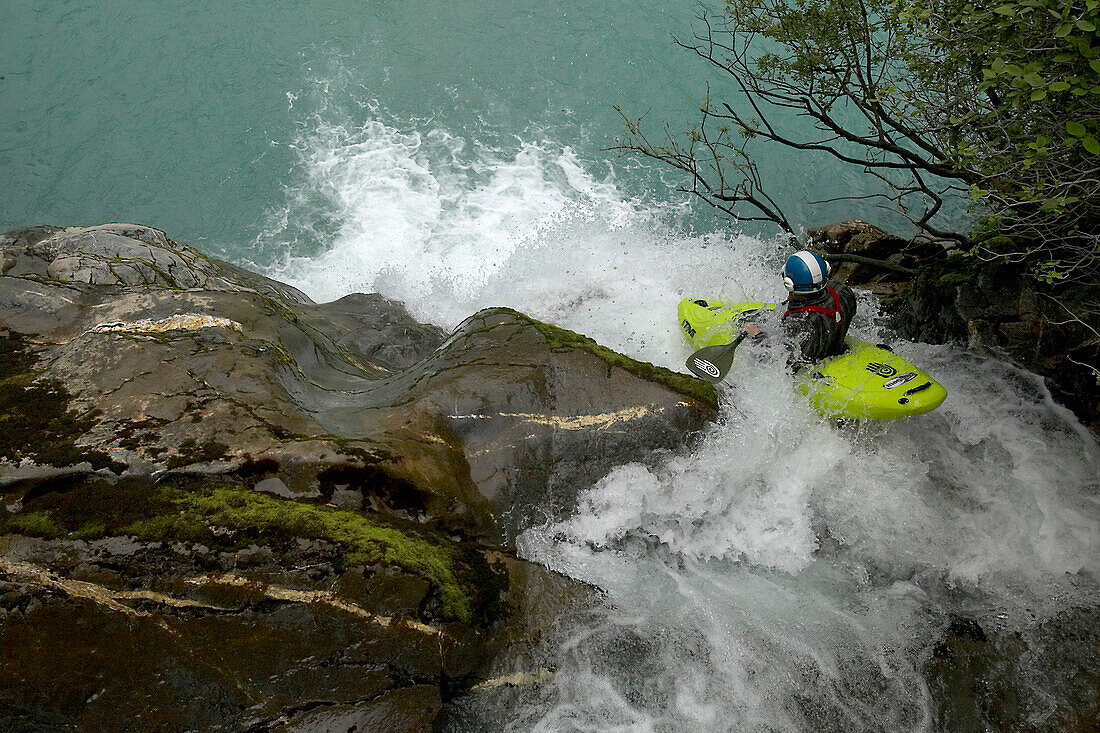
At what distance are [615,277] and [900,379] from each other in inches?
160

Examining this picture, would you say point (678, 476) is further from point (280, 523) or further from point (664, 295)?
point (664, 295)

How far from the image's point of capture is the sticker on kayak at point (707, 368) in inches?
239

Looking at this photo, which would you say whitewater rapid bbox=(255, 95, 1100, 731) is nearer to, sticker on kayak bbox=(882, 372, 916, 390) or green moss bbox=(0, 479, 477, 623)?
sticker on kayak bbox=(882, 372, 916, 390)

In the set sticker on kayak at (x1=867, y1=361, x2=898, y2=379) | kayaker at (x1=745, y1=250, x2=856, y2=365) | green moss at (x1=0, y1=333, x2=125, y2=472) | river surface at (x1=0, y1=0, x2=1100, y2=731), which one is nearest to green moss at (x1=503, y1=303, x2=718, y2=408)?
river surface at (x1=0, y1=0, x2=1100, y2=731)

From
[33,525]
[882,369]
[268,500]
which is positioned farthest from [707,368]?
[33,525]

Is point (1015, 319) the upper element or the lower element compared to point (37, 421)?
upper

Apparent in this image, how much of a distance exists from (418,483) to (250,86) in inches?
444

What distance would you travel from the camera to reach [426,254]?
10109mm

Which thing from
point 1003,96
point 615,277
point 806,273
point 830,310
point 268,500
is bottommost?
point 268,500

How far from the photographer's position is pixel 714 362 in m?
6.23

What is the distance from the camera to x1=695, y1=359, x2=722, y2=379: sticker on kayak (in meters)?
6.08

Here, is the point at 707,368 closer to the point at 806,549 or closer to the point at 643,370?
the point at 643,370

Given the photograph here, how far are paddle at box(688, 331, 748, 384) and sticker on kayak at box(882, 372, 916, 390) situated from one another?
128 centimetres

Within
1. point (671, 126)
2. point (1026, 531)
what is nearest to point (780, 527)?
point (1026, 531)
